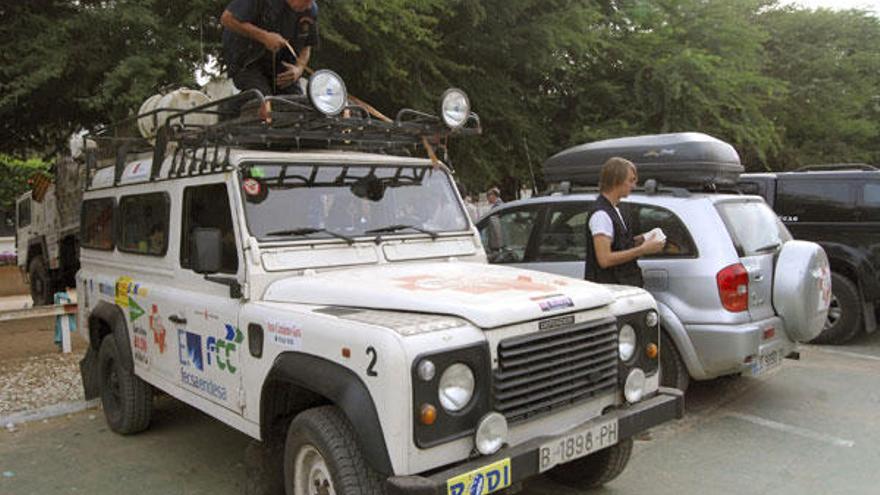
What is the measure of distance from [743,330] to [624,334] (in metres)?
1.81

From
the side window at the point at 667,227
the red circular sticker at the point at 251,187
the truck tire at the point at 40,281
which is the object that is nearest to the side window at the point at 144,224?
the red circular sticker at the point at 251,187

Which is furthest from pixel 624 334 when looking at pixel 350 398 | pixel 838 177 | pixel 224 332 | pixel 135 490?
pixel 838 177

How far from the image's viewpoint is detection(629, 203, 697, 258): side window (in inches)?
211

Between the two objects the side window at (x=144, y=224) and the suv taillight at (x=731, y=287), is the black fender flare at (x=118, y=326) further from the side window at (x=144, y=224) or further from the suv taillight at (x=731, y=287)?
the suv taillight at (x=731, y=287)

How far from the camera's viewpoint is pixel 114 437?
17.6 ft

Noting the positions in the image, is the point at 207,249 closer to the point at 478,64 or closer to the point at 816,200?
the point at 816,200

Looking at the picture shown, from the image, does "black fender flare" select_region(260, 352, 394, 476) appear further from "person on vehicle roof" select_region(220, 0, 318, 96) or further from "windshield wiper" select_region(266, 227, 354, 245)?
"person on vehicle roof" select_region(220, 0, 318, 96)

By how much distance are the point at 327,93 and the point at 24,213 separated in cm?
1261

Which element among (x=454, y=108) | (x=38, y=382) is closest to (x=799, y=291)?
(x=454, y=108)

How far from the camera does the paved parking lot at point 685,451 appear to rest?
4285 millimetres

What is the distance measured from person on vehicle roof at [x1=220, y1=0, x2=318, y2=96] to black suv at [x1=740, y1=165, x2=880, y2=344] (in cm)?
588

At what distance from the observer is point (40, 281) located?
12664 millimetres

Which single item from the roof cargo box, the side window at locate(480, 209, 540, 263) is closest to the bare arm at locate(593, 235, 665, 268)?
the roof cargo box

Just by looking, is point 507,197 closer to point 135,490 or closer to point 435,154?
point 435,154
